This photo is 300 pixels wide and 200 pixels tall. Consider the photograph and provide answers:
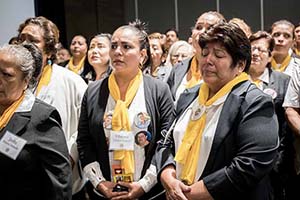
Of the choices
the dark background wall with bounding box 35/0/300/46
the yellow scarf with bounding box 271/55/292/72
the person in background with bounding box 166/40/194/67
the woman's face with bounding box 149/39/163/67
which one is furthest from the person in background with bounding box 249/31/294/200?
the dark background wall with bounding box 35/0/300/46

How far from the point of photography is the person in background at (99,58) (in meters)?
4.07

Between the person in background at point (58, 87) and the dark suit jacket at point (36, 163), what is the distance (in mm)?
756

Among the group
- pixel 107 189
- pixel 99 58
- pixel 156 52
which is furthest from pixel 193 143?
pixel 156 52

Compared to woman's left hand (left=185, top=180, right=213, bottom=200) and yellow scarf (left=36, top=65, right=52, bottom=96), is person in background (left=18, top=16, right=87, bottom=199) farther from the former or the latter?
woman's left hand (left=185, top=180, right=213, bottom=200)

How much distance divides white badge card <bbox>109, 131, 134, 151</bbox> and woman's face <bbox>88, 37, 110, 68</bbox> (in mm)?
1531

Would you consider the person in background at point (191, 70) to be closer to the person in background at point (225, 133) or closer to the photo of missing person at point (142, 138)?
the photo of missing person at point (142, 138)

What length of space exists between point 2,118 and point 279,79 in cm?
185

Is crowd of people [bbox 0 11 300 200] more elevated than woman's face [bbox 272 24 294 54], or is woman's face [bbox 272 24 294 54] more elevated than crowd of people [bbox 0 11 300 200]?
woman's face [bbox 272 24 294 54]

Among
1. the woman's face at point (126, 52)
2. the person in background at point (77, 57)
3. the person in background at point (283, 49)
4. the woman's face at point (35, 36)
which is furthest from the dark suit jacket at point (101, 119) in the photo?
the person in background at point (77, 57)

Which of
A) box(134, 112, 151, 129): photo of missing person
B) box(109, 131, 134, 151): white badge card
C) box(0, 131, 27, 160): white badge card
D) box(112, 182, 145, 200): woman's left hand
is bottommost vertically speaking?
box(112, 182, 145, 200): woman's left hand

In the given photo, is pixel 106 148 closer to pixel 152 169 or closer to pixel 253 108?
pixel 152 169

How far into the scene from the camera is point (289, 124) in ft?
9.98

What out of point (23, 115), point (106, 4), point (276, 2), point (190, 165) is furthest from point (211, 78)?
point (106, 4)

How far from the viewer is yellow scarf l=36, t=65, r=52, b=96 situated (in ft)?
9.52
